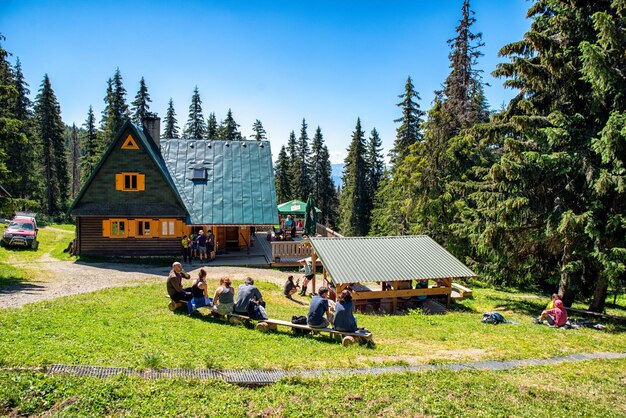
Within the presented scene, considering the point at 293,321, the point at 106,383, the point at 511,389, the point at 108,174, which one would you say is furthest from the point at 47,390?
the point at 108,174

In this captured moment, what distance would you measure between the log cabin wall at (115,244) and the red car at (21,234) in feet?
14.2

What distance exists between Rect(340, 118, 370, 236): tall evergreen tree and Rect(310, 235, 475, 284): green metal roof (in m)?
36.3

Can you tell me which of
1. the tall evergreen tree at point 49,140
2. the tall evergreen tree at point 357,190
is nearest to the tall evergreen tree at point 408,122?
the tall evergreen tree at point 357,190

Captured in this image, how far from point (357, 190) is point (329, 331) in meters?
45.4

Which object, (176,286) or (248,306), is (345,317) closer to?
(248,306)

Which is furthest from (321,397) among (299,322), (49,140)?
(49,140)

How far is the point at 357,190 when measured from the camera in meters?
55.4

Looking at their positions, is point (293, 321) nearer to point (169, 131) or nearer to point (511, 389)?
point (511, 389)

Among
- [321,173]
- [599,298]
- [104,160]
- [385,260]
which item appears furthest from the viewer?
[321,173]

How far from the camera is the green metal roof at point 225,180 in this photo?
2652cm

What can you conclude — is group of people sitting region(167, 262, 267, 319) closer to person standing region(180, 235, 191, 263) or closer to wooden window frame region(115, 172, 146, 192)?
person standing region(180, 235, 191, 263)

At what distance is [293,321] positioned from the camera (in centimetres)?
1127

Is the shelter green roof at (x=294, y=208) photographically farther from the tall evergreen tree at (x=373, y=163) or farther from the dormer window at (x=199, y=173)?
the tall evergreen tree at (x=373, y=163)

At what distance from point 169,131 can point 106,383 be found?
5983 centimetres
